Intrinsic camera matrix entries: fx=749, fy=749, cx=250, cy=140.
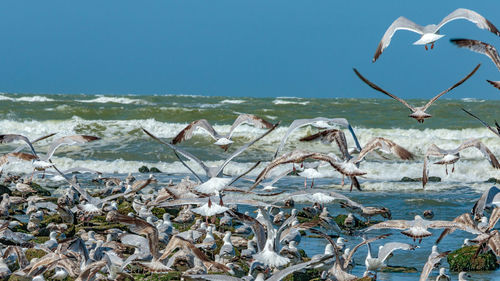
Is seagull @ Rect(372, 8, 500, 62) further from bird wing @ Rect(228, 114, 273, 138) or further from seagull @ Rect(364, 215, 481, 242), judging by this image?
seagull @ Rect(364, 215, 481, 242)

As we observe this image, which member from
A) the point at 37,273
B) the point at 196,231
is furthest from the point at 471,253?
the point at 37,273

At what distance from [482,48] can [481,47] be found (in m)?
0.02

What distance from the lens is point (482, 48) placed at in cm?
805

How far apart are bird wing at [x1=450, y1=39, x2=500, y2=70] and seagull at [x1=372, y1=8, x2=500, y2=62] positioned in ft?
0.58

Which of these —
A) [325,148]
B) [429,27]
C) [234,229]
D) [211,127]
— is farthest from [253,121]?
[325,148]

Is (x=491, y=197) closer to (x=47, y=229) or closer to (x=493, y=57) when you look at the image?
(x=493, y=57)

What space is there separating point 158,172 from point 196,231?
1067 centimetres

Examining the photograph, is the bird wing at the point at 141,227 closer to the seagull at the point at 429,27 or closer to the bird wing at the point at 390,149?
the bird wing at the point at 390,149

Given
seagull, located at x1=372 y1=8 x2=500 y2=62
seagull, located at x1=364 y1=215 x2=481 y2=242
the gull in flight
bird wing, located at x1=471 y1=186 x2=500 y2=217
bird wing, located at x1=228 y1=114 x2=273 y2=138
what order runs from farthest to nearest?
bird wing, located at x1=228 y1=114 x2=273 y2=138 → seagull, located at x1=372 y1=8 x2=500 y2=62 → the gull in flight → bird wing, located at x1=471 y1=186 x2=500 y2=217 → seagull, located at x1=364 y1=215 x2=481 y2=242

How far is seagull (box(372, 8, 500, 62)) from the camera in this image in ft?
27.7

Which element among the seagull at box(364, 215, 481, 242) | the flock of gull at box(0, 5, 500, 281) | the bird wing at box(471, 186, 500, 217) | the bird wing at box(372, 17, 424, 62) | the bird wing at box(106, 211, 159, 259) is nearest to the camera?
the bird wing at box(106, 211, 159, 259)

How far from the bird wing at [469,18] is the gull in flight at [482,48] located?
0.85 ft

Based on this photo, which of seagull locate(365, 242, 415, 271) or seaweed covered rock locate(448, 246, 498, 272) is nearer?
seagull locate(365, 242, 415, 271)

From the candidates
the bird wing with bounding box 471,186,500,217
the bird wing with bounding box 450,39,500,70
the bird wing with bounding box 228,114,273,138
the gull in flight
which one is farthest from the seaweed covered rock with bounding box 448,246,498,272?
the bird wing with bounding box 228,114,273,138
